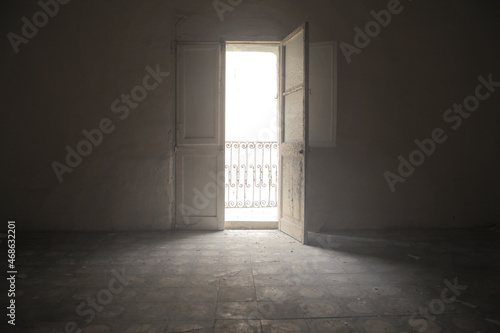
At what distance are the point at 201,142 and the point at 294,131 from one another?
1189 mm

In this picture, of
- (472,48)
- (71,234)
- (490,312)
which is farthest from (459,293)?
(71,234)

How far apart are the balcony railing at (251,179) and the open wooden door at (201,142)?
4.71 feet

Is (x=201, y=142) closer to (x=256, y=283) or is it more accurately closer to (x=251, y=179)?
(x=251, y=179)

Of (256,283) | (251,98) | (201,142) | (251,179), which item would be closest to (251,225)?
(201,142)

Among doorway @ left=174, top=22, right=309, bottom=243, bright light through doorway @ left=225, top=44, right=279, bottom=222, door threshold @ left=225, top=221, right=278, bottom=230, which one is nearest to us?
doorway @ left=174, top=22, right=309, bottom=243

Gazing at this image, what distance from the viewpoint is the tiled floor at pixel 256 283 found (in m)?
2.04

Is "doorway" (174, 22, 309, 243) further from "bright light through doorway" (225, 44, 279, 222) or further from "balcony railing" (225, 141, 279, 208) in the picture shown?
"bright light through doorway" (225, 44, 279, 222)

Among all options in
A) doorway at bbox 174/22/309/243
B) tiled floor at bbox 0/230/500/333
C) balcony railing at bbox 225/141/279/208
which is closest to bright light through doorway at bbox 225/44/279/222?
balcony railing at bbox 225/141/279/208

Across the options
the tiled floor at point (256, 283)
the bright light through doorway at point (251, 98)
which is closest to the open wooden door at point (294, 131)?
the tiled floor at point (256, 283)

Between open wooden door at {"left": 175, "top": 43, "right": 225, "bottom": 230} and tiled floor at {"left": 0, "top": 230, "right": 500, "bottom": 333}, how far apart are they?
0.43 meters

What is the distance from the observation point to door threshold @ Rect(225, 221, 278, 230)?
4.39m

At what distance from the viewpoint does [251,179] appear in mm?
5953

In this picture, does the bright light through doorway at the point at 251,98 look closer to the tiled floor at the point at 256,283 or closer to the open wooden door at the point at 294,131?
the open wooden door at the point at 294,131

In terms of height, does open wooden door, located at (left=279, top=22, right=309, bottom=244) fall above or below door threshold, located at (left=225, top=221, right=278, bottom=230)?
above
